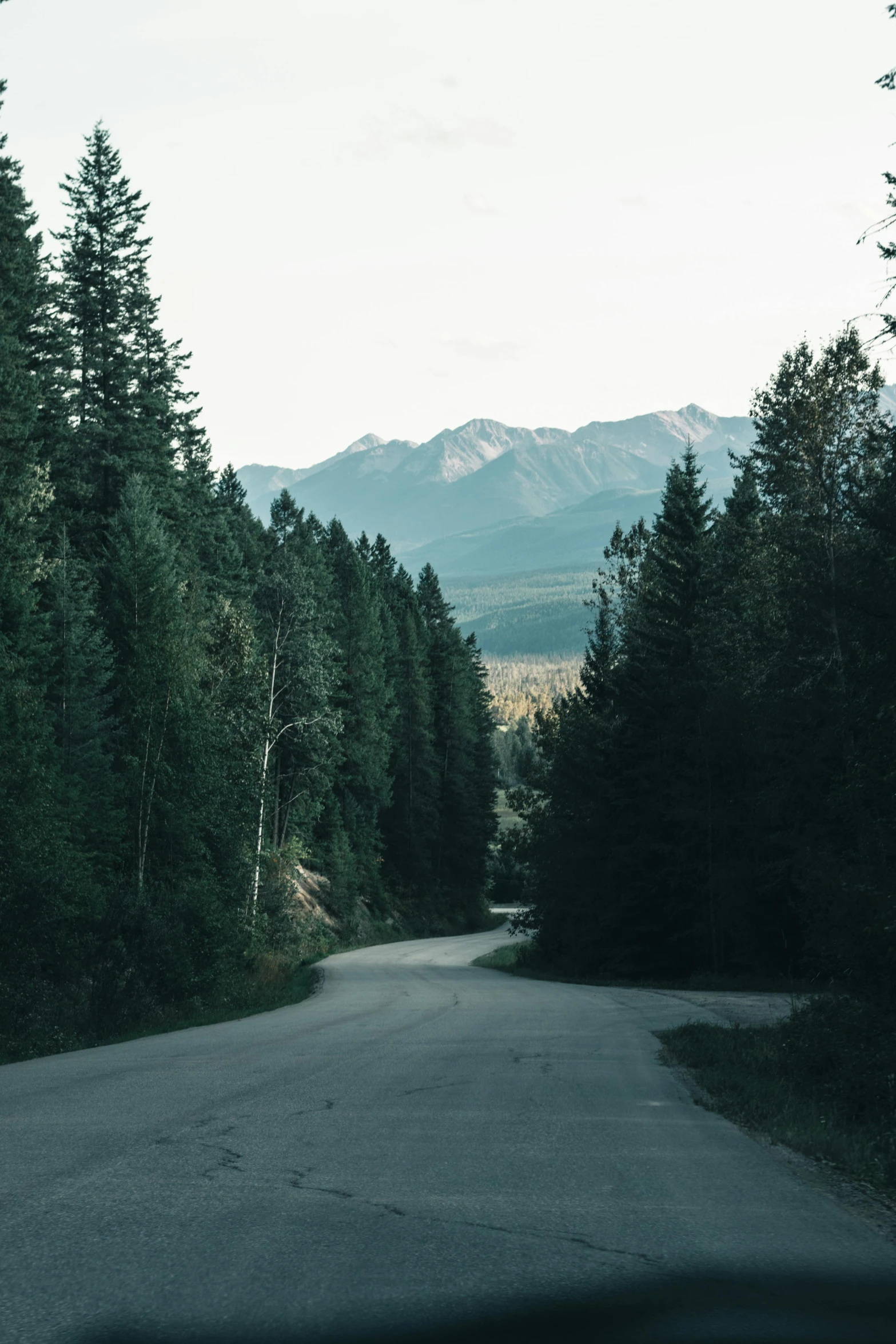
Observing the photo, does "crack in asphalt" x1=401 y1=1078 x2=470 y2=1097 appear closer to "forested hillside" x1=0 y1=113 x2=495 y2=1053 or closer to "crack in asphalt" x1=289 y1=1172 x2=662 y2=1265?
"crack in asphalt" x1=289 y1=1172 x2=662 y2=1265

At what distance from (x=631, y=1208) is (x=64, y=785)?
24450 mm

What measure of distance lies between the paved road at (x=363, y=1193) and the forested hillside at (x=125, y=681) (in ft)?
25.8

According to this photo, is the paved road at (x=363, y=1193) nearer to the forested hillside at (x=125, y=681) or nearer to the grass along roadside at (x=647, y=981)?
the forested hillside at (x=125, y=681)

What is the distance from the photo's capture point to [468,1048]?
15.4 m

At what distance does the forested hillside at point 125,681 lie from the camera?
2317 centimetres

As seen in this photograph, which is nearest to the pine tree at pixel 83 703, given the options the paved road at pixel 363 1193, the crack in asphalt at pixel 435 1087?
the paved road at pixel 363 1193

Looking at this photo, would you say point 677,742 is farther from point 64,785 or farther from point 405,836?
point 405,836

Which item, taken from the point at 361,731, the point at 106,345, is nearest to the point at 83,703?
the point at 106,345

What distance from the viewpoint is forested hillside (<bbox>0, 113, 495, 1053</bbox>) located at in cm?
2317

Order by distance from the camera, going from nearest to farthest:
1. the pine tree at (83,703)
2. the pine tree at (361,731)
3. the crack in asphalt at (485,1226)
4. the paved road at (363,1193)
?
the paved road at (363,1193), the crack in asphalt at (485,1226), the pine tree at (83,703), the pine tree at (361,731)

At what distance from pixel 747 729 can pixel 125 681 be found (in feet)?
56.6

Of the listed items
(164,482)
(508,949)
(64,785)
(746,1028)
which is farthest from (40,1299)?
(508,949)

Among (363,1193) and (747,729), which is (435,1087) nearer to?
(363,1193)

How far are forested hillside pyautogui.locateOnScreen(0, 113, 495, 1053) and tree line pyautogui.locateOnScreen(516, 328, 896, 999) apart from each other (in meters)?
11.1
